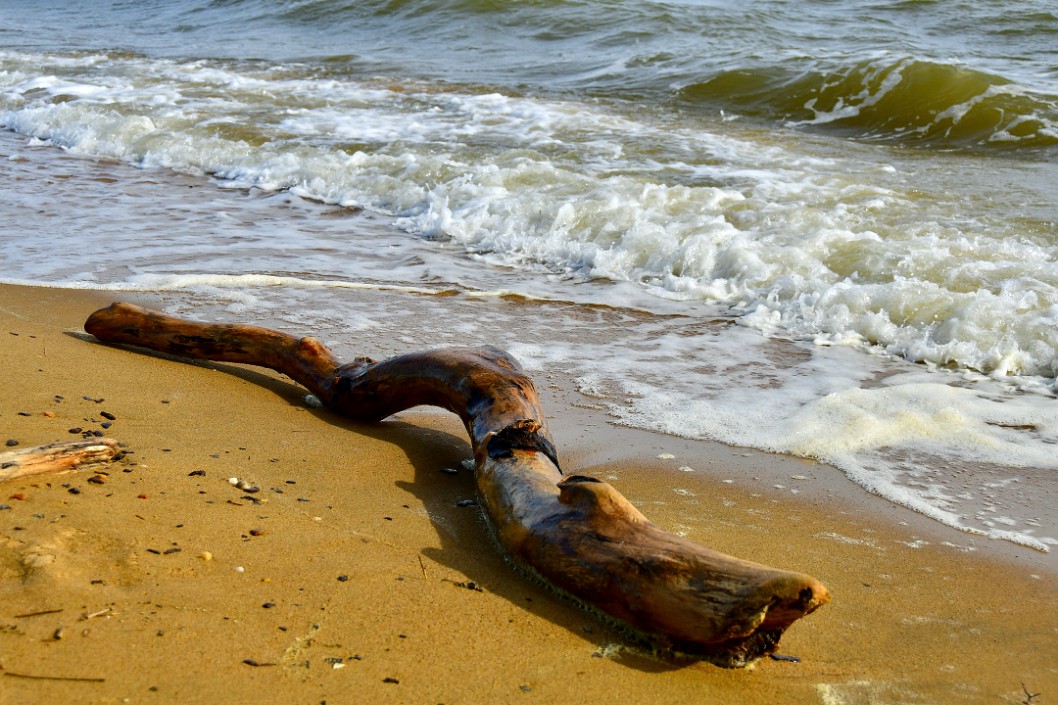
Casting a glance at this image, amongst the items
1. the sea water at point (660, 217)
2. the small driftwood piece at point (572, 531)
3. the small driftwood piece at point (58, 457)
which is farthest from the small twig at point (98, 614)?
the sea water at point (660, 217)

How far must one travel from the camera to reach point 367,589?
2391 mm

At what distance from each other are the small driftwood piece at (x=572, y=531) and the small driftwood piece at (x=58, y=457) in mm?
975

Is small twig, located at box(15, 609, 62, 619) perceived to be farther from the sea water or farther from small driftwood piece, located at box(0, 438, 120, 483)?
the sea water

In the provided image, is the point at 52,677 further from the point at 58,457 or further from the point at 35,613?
the point at 58,457

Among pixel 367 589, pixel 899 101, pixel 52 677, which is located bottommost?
pixel 367 589

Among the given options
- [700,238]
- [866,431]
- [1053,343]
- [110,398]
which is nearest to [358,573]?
[110,398]

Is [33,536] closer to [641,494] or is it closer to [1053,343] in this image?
[641,494]

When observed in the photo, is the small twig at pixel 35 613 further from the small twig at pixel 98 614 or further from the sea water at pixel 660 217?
the sea water at pixel 660 217

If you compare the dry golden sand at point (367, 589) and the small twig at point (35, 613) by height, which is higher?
the small twig at point (35, 613)

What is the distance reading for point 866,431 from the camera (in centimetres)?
388

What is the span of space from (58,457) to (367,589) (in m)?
1.00

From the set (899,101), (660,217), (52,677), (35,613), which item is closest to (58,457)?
(35,613)

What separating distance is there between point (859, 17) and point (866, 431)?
13.5 m

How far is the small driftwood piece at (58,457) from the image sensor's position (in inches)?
104
